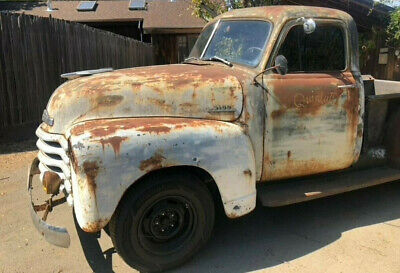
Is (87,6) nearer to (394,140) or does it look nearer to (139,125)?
(394,140)

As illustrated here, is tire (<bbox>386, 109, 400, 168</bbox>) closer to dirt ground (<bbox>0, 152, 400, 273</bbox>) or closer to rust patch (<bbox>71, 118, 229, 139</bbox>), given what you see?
dirt ground (<bbox>0, 152, 400, 273</bbox>)

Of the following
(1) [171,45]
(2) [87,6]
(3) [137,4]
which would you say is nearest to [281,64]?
(1) [171,45]

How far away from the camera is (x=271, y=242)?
4016 millimetres

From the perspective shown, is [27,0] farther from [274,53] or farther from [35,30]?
[274,53]

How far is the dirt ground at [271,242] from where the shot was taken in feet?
11.8

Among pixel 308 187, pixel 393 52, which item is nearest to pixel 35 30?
pixel 308 187

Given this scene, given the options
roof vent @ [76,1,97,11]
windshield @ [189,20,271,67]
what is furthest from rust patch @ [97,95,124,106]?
roof vent @ [76,1,97,11]

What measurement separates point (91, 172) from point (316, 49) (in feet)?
8.39

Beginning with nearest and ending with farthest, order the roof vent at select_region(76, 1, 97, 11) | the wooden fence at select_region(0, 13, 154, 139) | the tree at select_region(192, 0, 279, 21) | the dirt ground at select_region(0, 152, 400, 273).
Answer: the dirt ground at select_region(0, 152, 400, 273)
the wooden fence at select_region(0, 13, 154, 139)
the tree at select_region(192, 0, 279, 21)
the roof vent at select_region(76, 1, 97, 11)

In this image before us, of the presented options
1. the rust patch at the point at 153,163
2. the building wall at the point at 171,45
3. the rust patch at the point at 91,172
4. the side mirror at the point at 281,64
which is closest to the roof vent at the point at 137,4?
the building wall at the point at 171,45

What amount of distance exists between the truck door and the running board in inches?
5.8

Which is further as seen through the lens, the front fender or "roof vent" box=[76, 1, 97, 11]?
"roof vent" box=[76, 1, 97, 11]

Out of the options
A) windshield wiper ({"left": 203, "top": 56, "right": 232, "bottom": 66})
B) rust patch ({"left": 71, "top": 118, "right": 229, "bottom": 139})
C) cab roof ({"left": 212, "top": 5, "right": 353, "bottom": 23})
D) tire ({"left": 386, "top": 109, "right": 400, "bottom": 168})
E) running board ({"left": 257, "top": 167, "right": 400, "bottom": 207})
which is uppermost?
cab roof ({"left": 212, "top": 5, "right": 353, "bottom": 23})

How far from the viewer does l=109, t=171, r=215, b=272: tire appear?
328 centimetres
